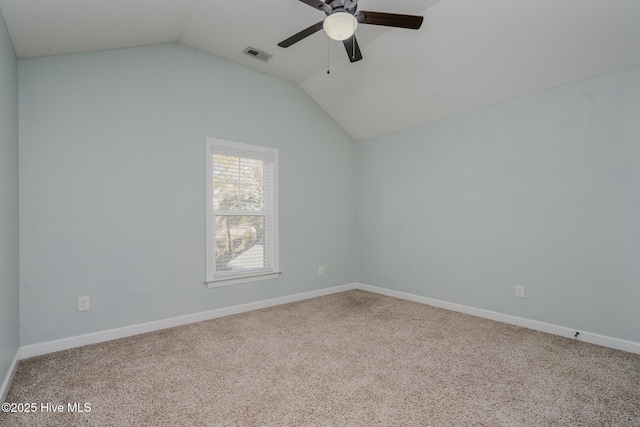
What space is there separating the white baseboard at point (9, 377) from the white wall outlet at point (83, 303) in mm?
456

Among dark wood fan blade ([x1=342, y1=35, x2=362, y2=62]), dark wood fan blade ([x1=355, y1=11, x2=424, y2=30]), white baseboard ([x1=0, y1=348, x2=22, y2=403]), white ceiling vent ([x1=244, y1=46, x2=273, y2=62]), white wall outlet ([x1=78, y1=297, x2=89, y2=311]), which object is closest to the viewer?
white baseboard ([x1=0, y1=348, x2=22, y2=403])

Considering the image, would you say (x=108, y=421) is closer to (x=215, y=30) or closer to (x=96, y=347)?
(x=96, y=347)

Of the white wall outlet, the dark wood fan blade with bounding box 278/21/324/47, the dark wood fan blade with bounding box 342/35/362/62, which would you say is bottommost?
the white wall outlet

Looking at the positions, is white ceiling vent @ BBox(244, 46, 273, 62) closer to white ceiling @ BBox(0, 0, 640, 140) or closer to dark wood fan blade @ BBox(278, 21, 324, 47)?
white ceiling @ BBox(0, 0, 640, 140)

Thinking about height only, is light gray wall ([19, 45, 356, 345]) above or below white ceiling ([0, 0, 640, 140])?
below

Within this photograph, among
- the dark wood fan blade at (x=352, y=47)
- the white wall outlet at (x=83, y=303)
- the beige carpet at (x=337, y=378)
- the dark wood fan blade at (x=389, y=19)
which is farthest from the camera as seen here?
the white wall outlet at (x=83, y=303)

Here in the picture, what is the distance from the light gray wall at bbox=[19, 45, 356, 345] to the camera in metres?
2.60

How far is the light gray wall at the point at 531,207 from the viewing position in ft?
8.66

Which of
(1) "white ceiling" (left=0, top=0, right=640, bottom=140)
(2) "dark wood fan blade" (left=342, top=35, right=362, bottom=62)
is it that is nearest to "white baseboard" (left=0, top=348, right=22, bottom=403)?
(1) "white ceiling" (left=0, top=0, right=640, bottom=140)

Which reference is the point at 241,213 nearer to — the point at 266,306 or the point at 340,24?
the point at 266,306

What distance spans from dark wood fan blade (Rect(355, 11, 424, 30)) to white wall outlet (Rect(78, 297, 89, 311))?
10.3 ft

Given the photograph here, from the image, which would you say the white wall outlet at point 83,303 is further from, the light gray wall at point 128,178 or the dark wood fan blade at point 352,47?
the dark wood fan blade at point 352,47

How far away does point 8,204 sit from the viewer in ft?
7.09

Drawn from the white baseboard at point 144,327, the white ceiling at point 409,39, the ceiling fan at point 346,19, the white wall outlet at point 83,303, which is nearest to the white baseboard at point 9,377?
the white baseboard at point 144,327
